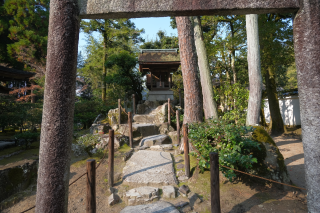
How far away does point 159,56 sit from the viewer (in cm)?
1295

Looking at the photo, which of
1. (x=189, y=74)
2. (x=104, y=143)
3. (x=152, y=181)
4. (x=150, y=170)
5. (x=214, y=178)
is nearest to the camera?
(x=214, y=178)

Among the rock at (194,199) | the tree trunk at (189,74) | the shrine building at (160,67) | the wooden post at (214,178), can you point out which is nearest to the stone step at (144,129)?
the tree trunk at (189,74)

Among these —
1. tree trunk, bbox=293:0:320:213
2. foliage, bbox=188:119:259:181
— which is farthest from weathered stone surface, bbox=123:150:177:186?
tree trunk, bbox=293:0:320:213

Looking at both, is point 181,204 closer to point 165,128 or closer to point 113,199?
point 113,199

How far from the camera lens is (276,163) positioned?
161 inches

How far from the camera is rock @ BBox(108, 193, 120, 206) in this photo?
11.5ft

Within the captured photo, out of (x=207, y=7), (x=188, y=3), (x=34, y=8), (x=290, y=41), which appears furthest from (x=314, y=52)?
(x=34, y=8)

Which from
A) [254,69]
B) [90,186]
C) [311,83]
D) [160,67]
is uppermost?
[160,67]

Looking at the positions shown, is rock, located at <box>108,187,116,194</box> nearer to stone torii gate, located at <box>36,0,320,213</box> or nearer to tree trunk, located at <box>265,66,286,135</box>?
stone torii gate, located at <box>36,0,320,213</box>

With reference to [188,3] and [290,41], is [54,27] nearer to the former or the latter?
[188,3]

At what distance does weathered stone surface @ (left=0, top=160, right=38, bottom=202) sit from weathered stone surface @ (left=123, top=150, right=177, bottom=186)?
2.34m

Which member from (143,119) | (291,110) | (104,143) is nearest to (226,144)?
(104,143)

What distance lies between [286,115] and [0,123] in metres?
17.7

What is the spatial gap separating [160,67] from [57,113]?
1164cm
